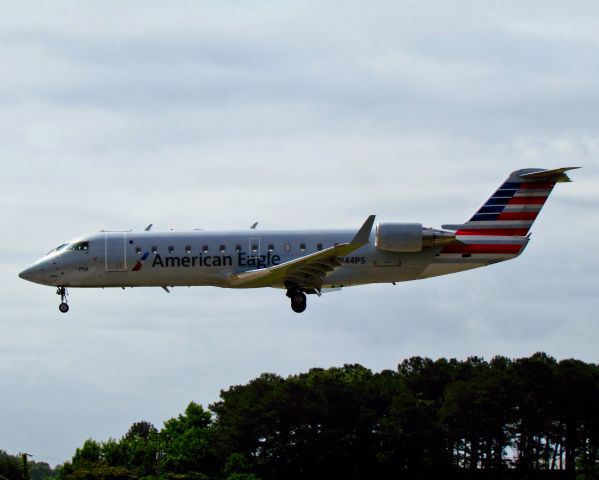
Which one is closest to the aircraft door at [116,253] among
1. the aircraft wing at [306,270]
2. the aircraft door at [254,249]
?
the aircraft wing at [306,270]

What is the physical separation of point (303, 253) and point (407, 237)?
4110mm

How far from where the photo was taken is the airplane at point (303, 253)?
52938 mm

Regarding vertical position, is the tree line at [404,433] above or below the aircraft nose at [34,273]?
below

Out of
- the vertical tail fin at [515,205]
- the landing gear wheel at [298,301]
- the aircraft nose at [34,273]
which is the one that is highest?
the vertical tail fin at [515,205]

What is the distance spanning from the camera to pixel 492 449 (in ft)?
306

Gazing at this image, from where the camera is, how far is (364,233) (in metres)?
49.5

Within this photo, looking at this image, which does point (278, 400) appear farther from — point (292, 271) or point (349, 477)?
point (292, 271)

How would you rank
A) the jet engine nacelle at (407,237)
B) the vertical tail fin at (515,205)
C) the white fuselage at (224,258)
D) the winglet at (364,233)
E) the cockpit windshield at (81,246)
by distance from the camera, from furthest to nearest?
1. the cockpit windshield at (81,246)
2. the vertical tail fin at (515,205)
3. the white fuselage at (224,258)
4. the jet engine nacelle at (407,237)
5. the winglet at (364,233)

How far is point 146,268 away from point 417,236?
10.8 meters

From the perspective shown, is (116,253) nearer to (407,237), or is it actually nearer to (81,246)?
(81,246)

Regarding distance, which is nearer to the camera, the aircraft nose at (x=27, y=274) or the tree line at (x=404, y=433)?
the aircraft nose at (x=27, y=274)

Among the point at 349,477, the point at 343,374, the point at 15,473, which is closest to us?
the point at 349,477

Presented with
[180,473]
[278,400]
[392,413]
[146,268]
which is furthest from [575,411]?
[146,268]

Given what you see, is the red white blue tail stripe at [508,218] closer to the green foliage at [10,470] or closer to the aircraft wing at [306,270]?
the aircraft wing at [306,270]
